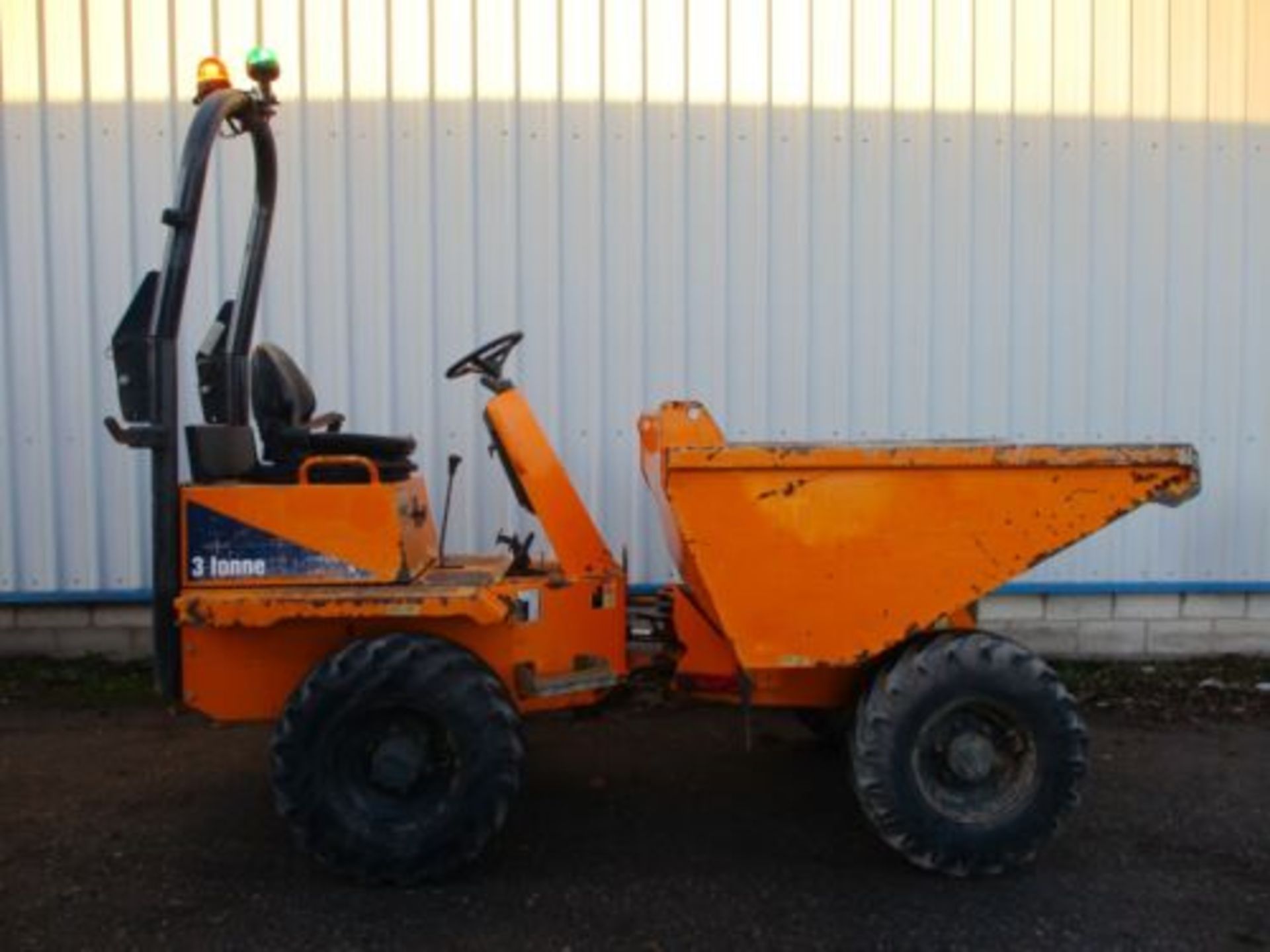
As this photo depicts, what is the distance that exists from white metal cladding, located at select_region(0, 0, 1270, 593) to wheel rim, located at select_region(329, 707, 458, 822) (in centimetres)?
276

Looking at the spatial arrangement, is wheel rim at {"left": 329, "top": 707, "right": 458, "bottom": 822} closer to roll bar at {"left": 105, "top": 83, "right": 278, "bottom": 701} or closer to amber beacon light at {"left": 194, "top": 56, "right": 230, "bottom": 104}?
roll bar at {"left": 105, "top": 83, "right": 278, "bottom": 701}

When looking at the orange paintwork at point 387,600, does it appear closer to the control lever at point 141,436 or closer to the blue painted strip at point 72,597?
the control lever at point 141,436

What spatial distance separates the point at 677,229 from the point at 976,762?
3.66 metres

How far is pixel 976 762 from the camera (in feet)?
13.5

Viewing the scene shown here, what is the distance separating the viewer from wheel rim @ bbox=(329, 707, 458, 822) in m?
4.04

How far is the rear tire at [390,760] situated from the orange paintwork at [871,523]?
888mm

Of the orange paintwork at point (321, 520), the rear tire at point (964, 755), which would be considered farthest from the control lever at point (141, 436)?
the rear tire at point (964, 755)

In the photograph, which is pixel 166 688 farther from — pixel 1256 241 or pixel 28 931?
pixel 1256 241

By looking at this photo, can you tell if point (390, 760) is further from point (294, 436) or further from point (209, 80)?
point (209, 80)

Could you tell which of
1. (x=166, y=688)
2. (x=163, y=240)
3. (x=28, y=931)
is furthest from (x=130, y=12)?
(x=28, y=931)

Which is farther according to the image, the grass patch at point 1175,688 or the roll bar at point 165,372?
the grass patch at point 1175,688

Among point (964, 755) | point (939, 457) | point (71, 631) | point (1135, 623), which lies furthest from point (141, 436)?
point (1135, 623)

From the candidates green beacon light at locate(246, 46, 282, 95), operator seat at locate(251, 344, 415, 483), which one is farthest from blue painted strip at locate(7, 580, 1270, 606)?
green beacon light at locate(246, 46, 282, 95)

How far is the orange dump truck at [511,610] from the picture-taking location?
3.98 m
